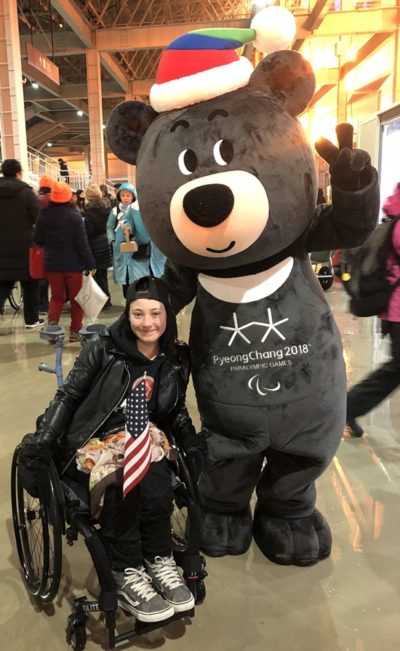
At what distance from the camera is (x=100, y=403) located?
5.49 feet

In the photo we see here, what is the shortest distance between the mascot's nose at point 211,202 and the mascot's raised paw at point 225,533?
3.61 ft

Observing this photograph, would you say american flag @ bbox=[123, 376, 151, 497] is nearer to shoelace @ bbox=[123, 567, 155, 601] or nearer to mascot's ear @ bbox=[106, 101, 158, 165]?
shoelace @ bbox=[123, 567, 155, 601]

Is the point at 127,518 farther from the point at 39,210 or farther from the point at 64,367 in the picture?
the point at 39,210

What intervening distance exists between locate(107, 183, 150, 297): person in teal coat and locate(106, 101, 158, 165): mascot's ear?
3346 millimetres

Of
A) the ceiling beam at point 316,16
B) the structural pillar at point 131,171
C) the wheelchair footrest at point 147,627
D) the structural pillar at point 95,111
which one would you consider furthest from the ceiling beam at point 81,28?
the wheelchair footrest at point 147,627

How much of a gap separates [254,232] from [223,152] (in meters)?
0.25

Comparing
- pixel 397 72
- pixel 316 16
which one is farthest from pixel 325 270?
pixel 316 16

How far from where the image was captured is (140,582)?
1.58 metres

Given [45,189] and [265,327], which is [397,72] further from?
[265,327]

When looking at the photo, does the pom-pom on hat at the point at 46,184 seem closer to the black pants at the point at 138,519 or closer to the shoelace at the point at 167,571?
the black pants at the point at 138,519

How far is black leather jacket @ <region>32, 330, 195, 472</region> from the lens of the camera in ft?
5.41

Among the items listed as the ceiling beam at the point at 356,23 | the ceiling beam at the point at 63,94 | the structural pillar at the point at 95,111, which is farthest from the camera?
the ceiling beam at the point at 63,94

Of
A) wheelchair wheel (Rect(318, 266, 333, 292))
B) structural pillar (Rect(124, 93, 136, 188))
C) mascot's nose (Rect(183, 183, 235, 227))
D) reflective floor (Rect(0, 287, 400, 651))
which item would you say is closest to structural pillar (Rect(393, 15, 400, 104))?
wheelchair wheel (Rect(318, 266, 333, 292))

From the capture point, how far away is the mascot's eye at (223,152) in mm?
1567
